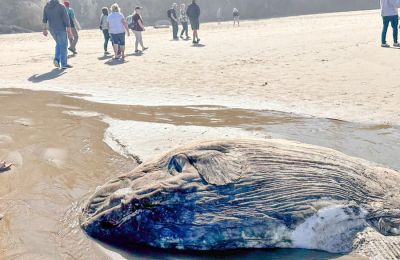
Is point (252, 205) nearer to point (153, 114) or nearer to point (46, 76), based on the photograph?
point (153, 114)

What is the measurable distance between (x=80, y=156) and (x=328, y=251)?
12.8ft

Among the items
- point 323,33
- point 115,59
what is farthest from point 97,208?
point 323,33

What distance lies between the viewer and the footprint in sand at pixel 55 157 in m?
6.54

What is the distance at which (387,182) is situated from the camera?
15.0 feet

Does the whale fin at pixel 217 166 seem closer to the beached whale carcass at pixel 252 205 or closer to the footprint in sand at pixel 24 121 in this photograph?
the beached whale carcass at pixel 252 205

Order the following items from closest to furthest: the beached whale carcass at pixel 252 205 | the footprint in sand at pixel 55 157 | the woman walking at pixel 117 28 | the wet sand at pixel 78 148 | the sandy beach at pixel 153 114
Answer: the beached whale carcass at pixel 252 205 < the wet sand at pixel 78 148 < the sandy beach at pixel 153 114 < the footprint in sand at pixel 55 157 < the woman walking at pixel 117 28

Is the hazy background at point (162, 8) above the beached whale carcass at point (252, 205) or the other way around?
above

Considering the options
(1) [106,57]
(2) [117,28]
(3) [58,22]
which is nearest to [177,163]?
(3) [58,22]

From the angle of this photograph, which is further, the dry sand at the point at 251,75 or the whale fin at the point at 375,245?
the dry sand at the point at 251,75

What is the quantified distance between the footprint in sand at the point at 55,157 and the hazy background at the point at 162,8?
Result: 29.6 meters

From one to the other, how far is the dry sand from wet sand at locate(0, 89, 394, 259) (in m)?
0.87

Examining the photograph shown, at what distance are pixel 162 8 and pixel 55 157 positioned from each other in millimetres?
39975

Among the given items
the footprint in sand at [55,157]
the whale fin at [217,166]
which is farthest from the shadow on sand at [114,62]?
the whale fin at [217,166]

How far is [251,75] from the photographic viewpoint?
12.2m
